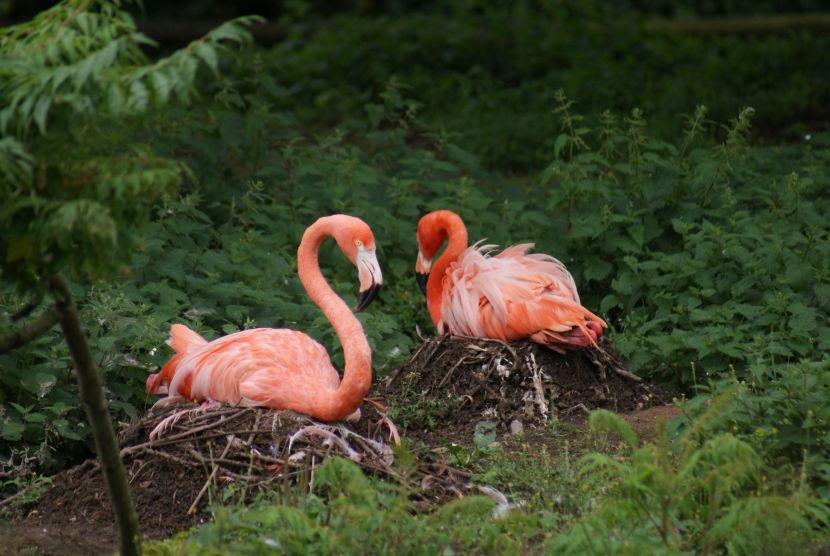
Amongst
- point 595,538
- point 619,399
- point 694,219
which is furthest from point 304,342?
point 694,219

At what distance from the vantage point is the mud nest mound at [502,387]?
6.02m

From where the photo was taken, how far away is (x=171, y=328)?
6047 mm

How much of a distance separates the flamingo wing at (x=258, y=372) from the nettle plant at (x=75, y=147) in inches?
60.0

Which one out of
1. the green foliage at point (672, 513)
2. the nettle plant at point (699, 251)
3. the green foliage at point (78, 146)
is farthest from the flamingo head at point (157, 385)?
the nettle plant at point (699, 251)

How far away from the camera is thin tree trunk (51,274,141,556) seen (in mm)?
3902

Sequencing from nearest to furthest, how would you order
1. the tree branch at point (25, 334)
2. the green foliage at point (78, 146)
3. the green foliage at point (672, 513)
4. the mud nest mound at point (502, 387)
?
the green foliage at point (78, 146), the green foliage at point (672, 513), the tree branch at point (25, 334), the mud nest mound at point (502, 387)

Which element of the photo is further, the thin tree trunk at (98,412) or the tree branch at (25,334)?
the tree branch at (25,334)

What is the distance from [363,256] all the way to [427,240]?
1694mm

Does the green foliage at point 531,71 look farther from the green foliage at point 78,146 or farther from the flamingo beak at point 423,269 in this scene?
the green foliage at point 78,146

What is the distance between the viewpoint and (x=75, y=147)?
3684mm

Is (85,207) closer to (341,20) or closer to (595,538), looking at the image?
(595,538)

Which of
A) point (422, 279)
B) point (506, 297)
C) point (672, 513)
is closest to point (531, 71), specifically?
point (422, 279)

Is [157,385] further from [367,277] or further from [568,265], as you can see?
[568,265]

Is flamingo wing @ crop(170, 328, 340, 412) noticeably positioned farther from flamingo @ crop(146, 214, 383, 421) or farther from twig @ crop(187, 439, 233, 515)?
twig @ crop(187, 439, 233, 515)
